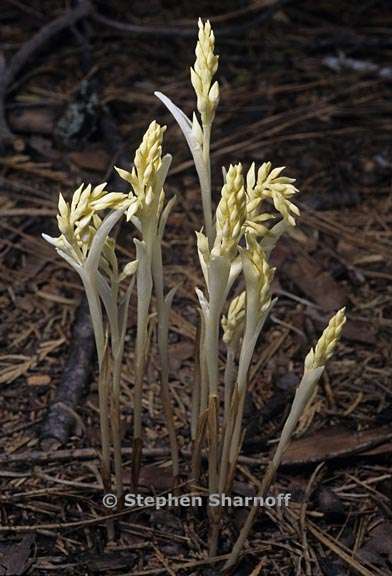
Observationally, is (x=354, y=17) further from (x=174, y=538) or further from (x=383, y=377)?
(x=174, y=538)

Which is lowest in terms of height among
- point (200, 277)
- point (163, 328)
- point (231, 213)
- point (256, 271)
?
point (200, 277)

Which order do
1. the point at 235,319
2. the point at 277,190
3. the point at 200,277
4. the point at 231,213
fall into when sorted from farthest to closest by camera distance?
the point at 200,277
the point at 235,319
the point at 277,190
the point at 231,213

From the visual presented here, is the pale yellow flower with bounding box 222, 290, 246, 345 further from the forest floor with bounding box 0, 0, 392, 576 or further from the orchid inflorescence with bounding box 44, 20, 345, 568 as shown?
the forest floor with bounding box 0, 0, 392, 576

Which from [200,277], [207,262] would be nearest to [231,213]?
[207,262]

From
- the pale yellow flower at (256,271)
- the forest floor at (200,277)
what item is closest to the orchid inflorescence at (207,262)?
the pale yellow flower at (256,271)

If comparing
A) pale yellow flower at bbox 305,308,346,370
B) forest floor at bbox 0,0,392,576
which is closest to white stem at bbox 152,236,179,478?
forest floor at bbox 0,0,392,576

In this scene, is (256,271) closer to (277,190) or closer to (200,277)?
(277,190)
